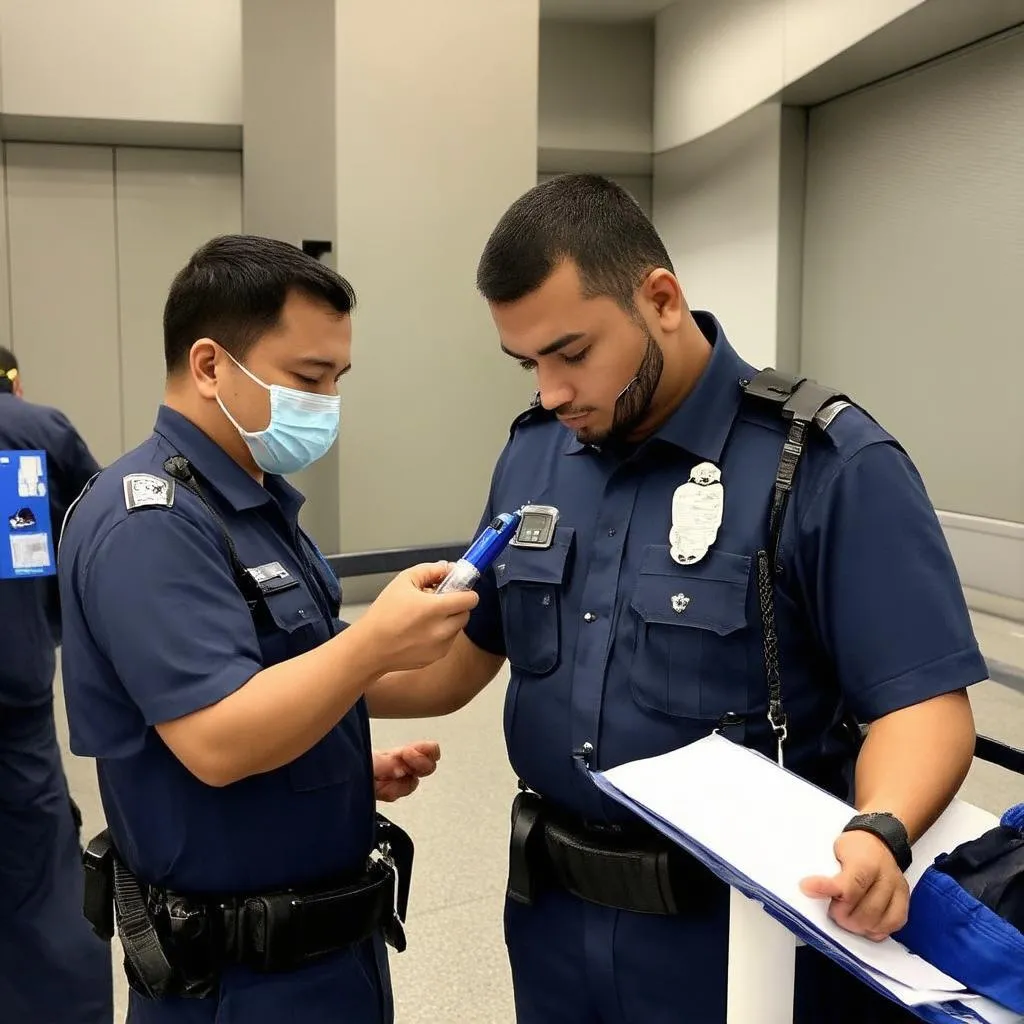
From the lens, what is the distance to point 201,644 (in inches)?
44.8

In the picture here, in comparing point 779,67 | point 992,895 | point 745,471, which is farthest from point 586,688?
point 779,67

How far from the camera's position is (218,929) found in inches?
49.3

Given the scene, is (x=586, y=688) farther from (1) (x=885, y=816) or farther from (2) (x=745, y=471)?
(1) (x=885, y=816)

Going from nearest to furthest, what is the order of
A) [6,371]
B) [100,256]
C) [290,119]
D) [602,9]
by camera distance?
[6,371] < [290,119] < [100,256] < [602,9]

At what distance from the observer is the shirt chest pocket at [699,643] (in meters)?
1.26

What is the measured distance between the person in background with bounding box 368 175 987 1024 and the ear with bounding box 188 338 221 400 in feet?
1.21

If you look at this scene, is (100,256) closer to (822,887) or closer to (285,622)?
(285,622)

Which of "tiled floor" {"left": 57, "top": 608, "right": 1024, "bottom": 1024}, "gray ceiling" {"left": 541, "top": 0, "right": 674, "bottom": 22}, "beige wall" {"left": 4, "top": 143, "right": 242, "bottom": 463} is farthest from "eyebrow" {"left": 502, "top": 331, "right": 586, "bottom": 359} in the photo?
"gray ceiling" {"left": 541, "top": 0, "right": 674, "bottom": 22}

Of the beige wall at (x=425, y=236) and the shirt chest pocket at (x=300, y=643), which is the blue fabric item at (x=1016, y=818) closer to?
the shirt chest pocket at (x=300, y=643)

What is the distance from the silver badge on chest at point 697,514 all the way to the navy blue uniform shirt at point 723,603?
12 millimetres

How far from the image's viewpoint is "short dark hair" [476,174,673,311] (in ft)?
4.25

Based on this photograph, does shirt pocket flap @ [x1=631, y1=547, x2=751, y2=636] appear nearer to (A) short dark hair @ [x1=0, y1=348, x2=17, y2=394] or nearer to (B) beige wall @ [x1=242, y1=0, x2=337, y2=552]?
(A) short dark hair @ [x1=0, y1=348, x2=17, y2=394]

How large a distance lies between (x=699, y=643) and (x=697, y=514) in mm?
166

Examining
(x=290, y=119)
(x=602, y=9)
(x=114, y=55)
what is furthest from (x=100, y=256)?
(x=602, y=9)
